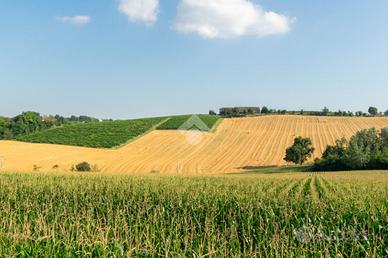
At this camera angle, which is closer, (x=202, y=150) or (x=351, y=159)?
(x=351, y=159)

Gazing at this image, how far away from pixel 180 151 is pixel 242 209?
77.7 meters

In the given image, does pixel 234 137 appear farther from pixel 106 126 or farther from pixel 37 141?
pixel 37 141

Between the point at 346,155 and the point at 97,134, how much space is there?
A: 213 feet

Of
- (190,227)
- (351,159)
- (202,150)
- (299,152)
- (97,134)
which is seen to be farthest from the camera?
(97,134)

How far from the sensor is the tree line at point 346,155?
75875mm

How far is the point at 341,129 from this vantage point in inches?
4161

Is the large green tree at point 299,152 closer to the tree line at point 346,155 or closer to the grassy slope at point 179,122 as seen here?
the tree line at point 346,155

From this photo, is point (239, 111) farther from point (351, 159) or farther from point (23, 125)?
point (23, 125)

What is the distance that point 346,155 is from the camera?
252 feet

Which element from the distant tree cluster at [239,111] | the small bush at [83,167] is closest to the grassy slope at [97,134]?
the small bush at [83,167]

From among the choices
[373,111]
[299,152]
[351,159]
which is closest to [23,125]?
[299,152]

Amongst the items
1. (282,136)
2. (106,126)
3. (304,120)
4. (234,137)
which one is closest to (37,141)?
(106,126)

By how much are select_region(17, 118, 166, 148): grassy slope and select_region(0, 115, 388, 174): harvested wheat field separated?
17.7 feet

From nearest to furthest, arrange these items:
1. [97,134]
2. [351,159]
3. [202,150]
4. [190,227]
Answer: [190,227] → [351,159] → [202,150] → [97,134]
